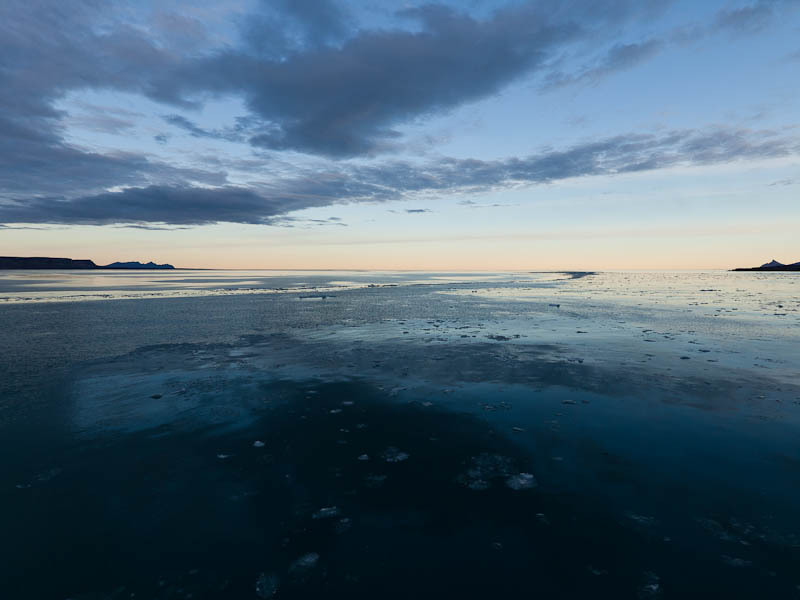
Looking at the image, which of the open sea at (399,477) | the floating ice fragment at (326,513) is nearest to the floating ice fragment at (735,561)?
the open sea at (399,477)

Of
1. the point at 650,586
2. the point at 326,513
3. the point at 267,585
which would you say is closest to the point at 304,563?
the point at 267,585

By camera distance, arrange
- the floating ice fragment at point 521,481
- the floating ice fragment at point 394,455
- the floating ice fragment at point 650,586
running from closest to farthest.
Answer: the floating ice fragment at point 650,586 < the floating ice fragment at point 521,481 < the floating ice fragment at point 394,455

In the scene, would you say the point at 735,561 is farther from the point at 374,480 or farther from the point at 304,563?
the point at 304,563

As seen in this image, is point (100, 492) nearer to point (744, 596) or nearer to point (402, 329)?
point (744, 596)

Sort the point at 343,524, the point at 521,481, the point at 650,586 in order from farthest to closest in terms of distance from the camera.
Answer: the point at 521,481
the point at 343,524
the point at 650,586

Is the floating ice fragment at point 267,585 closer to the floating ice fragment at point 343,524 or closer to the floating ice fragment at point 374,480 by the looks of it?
the floating ice fragment at point 343,524


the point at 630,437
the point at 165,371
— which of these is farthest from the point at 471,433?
the point at 165,371
